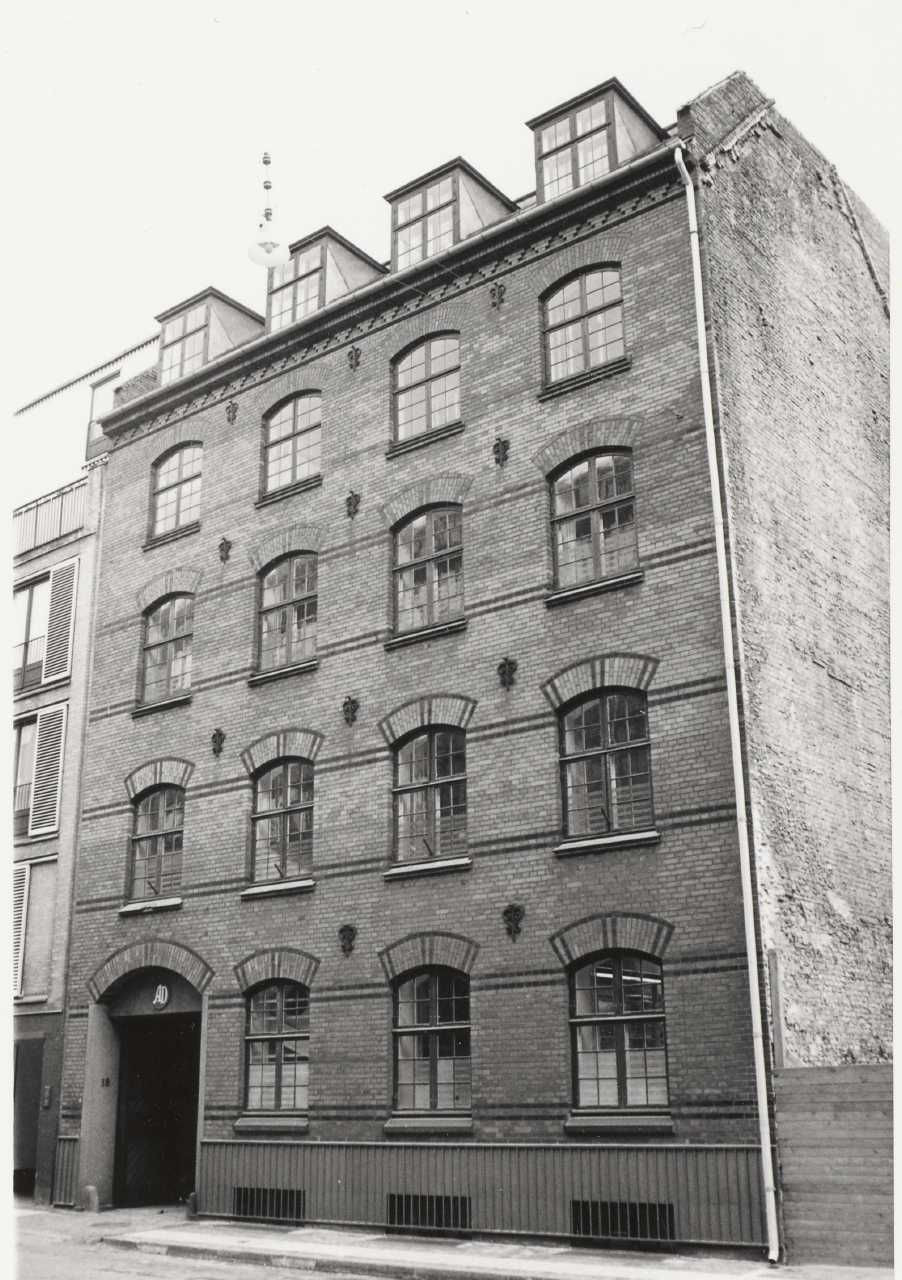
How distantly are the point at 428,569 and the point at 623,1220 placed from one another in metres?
8.82

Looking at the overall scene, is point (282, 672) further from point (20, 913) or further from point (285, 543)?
point (20, 913)

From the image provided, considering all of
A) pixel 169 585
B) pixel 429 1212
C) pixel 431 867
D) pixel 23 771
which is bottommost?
pixel 429 1212

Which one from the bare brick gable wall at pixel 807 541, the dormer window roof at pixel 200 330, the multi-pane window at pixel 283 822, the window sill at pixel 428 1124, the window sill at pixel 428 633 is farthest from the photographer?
the dormer window roof at pixel 200 330

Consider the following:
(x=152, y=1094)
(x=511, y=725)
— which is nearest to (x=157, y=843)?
(x=152, y=1094)

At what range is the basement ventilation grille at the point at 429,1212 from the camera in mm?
15367

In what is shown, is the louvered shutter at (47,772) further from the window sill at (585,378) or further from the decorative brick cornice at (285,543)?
the window sill at (585,378)

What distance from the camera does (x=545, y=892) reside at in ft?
51.5

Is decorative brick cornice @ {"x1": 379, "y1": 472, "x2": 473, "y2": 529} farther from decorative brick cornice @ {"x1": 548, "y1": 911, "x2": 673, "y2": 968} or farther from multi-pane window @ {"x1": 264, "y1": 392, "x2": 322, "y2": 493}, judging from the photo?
decorative brick cornice @ {"x1": 548, "y1": 911, "x2": 673, "y2": 968}

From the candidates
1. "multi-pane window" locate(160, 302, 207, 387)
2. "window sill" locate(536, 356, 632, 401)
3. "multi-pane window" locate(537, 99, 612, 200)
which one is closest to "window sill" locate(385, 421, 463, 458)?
"window sill" locate(536, 356, 632, 401)

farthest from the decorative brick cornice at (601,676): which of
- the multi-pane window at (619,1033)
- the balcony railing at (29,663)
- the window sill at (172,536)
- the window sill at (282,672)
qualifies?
the balcony railing at (29,663)

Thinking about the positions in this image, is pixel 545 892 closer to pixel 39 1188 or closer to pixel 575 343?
pixel 575 343

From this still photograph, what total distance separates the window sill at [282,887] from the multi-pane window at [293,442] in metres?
6.25

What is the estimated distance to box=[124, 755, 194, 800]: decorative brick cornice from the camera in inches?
800

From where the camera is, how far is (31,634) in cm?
2444
